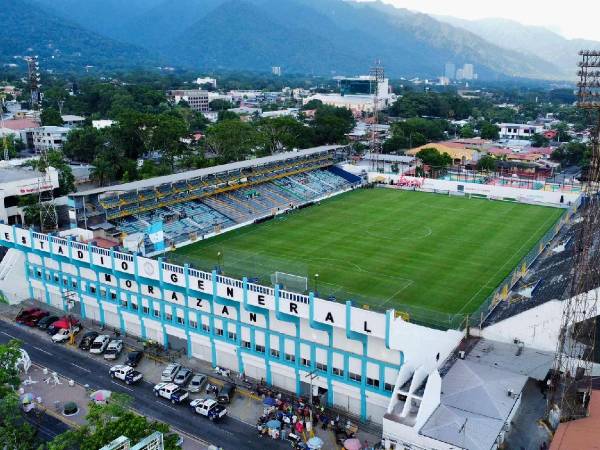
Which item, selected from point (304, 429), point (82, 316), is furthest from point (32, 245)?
point (304, 429)

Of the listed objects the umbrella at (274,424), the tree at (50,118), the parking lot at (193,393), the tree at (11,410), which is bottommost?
the parking lot at (193,393)

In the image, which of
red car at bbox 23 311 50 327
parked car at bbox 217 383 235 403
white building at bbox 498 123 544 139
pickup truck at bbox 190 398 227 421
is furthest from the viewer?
white building at bbox 498 123 544 139

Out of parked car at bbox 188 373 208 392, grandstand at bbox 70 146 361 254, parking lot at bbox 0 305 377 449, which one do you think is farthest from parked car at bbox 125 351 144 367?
grandstand at bbox 70 146 361 254

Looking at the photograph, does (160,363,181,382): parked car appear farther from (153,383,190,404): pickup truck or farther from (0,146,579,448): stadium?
(0,146,579,448): stadium

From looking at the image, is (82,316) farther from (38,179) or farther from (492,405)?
(492,405)

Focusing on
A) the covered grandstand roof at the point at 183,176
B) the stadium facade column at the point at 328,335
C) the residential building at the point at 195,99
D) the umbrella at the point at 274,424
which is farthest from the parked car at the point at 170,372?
the residential building at the point at 195,99

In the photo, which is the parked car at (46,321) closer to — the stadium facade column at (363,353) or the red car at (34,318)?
the red car at (34,318)

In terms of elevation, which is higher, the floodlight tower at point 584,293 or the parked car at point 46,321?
the floodlight tower at point 584,293
